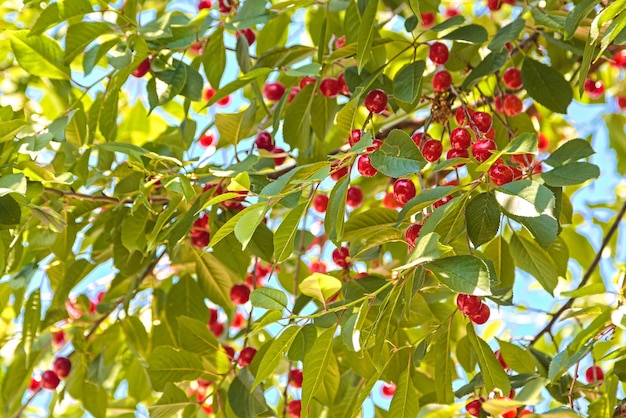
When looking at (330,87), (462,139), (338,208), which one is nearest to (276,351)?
(338,208)

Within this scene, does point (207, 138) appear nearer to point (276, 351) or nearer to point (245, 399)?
point (245, 399)

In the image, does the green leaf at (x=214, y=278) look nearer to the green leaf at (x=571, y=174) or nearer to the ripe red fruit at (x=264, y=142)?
the ripe red fruit at (x=264, y=142)

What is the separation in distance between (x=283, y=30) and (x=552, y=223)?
3.13ft

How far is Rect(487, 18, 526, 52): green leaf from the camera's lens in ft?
3.96

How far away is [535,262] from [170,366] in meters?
0.58

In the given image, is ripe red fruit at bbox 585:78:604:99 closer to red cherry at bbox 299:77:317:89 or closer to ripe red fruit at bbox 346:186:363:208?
ripe red fruit at bbox 346:186:363:208

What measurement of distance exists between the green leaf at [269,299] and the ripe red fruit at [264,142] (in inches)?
19.4

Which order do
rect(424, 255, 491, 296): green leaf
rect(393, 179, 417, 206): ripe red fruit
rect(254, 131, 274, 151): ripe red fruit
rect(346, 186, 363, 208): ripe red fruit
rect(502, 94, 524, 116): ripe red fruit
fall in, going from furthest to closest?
rect(346, 186, 363, 208): ripe red fruit → rect(502, 94, 524, 116): ripe red fruit → rect(254, 131, 274, 151): ripe red fruit → rect(393, 179, 417, 206): ripe red fruit → rect(424, 255, 491, 296): green leaf

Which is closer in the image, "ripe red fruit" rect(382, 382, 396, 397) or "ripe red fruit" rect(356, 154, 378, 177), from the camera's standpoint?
"ripe red fruit" rect(356, 154, 378, 177)

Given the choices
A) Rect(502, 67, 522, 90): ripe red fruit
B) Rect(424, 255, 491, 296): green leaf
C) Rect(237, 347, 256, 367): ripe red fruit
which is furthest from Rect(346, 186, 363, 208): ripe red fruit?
Rect(424, 255, 491, 296): green leaf

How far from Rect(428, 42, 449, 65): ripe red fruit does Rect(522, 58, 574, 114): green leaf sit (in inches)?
5.1

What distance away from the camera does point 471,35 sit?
123 cm

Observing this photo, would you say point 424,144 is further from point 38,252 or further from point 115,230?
point 38,252

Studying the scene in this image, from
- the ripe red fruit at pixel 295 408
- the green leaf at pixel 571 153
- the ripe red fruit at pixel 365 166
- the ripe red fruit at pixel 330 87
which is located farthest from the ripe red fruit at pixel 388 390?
the green leaf at pixel 571 153
